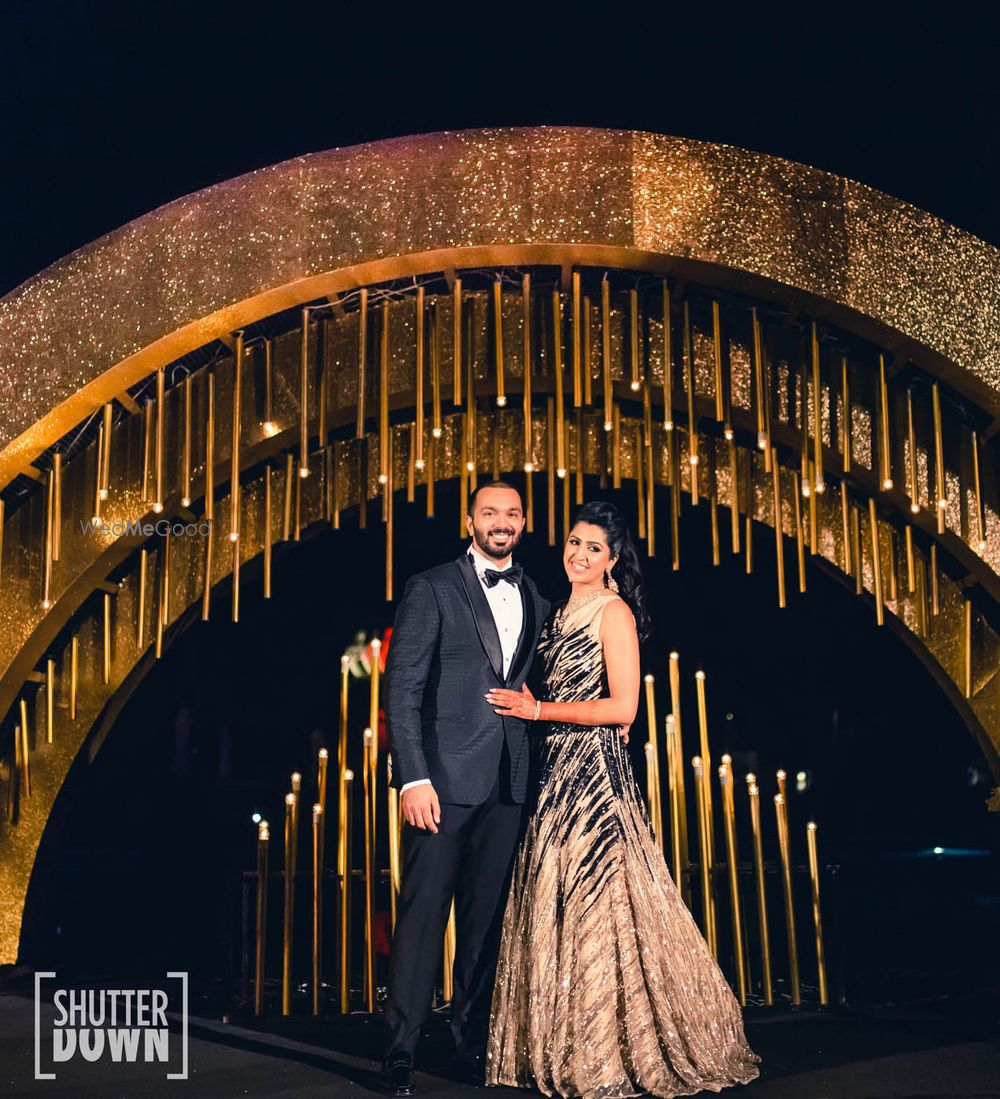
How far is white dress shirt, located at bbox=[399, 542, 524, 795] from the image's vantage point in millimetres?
2969

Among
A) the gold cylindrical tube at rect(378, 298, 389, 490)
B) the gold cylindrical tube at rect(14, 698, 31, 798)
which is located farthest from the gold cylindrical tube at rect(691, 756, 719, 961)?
the gold cylindrical tube at rect(14, 698, 31, 798)

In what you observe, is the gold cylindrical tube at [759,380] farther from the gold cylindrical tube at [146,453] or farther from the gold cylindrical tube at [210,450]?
the gold cylindrical tube at [146,453]

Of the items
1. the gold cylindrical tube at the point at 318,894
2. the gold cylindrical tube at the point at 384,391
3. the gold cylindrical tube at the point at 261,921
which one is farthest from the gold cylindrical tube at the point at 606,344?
the gold cylindrical tube at the point at 261,921

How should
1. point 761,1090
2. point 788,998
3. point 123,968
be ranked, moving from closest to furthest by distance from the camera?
point 761,1090 < point 788,998 < point 123,968

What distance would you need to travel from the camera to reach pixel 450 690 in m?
2.86

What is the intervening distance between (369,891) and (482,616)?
4.18 feet

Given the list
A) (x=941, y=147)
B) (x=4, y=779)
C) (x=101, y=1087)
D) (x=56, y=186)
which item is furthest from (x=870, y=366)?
(x=4, y=779)

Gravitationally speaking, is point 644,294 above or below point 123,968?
above

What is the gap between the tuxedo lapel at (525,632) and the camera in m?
2.97

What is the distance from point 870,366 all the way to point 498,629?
6.16 ft

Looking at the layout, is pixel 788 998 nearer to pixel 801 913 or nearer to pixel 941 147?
pixel 801 913

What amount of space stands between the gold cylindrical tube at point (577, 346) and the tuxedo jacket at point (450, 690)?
998 millimetres

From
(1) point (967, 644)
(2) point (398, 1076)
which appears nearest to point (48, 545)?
(2) point (398, 1076)

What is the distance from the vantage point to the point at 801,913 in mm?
5691
